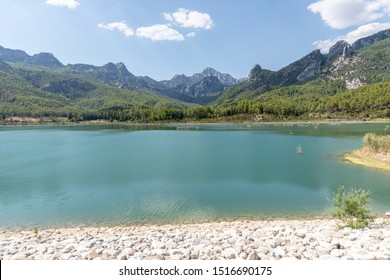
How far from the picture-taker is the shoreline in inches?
1614

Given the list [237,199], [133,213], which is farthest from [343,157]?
[133,213]

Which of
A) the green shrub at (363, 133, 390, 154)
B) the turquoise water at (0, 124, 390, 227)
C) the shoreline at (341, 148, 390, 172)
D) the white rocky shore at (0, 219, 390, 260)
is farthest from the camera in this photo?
the green shrub at (363, 133, 390, 154)

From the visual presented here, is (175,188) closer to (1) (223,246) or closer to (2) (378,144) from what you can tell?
(1) (223,246)

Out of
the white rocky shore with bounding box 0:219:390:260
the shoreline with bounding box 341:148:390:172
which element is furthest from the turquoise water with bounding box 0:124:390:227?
the white rocky shore with bounding box 0:219:390:260

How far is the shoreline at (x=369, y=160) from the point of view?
1614 inches

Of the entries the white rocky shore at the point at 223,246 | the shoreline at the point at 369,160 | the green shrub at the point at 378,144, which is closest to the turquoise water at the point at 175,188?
the shoreline at the point at 369,160

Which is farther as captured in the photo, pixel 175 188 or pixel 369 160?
pixel 369 160

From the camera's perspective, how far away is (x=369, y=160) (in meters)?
45.4

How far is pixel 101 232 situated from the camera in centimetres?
2061

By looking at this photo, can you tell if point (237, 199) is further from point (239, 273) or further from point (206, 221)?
point (239, 273)

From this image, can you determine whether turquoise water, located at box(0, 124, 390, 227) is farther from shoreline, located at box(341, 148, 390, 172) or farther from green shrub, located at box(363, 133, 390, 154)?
green shrub, located at box(363, 133, 390, 154)

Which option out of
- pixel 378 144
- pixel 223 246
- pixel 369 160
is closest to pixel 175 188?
pixel 223 246

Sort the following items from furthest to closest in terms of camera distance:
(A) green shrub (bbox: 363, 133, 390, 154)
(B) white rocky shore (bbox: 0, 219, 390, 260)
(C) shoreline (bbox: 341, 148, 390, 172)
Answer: (A) green shrub (bbox: 363, 133, 390, 154) < (C) shoreline (bbox: 341, 148, 390, 172) < (B) white rocky shore (bbox: 0, 219, 390, 260)

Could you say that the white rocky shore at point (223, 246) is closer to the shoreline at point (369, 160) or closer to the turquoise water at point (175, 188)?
the turquoise water at point (175, 188)
